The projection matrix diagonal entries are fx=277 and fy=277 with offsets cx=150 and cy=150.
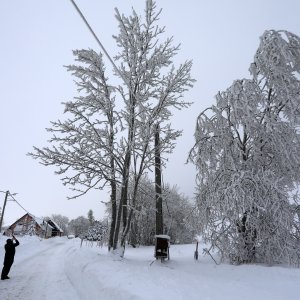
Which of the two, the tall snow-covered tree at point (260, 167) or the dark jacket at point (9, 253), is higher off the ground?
the tall snow-covered tree at point (260, 167)

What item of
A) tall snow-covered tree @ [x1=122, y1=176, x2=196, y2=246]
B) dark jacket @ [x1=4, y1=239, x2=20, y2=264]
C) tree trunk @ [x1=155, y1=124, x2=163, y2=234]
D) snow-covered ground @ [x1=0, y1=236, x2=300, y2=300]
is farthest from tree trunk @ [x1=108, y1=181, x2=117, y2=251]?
tall snow-covered tree @ [x1=122, y1=176, x2=196, y2=246]

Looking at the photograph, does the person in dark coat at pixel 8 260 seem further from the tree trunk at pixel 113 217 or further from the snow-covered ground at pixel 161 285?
the tree trunk at pixel 113 217

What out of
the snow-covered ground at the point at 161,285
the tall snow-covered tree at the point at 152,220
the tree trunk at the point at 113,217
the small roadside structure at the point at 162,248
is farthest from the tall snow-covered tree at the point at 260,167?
the tall snow-covered tree at the point at 152,220

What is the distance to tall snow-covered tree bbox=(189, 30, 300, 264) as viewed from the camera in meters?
8.41

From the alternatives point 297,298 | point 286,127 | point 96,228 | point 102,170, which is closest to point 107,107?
point 102,170

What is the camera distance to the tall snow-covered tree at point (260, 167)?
331 inches

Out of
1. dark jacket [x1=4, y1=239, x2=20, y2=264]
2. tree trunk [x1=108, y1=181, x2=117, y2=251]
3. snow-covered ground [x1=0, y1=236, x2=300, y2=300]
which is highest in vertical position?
tree trunk [x1=108, y1=181, x2=117, y2=251]

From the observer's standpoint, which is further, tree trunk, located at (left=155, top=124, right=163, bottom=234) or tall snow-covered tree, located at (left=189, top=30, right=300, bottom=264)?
tree trunk, located at (left=155, top=124, right=163, bottom=234)

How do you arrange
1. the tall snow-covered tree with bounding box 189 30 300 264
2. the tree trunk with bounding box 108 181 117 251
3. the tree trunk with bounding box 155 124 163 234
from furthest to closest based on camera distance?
the tree trunk with bounding box 155 124 163 234
the tree trunk with bounding box 108 181 117 251
the tall snow-covered tree with bounding box 189 30 300 264

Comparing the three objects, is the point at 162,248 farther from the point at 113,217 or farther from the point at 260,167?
the point at 260,167

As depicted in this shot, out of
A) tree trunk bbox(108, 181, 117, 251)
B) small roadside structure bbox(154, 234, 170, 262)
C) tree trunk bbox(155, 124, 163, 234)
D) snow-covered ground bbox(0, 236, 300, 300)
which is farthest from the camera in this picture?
tree trunk bbox(155, 124, 163, 234)

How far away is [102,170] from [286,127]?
24.0 ft

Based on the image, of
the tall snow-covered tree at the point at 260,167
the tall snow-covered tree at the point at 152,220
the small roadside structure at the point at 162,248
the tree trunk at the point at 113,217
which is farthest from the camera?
the tall snow-covered tree at the point at 152,220

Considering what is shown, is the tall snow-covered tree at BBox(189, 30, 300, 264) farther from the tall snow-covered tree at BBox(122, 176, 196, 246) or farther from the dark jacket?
the tall snow-covered tree at BBox(122, 176, 196, 246)
